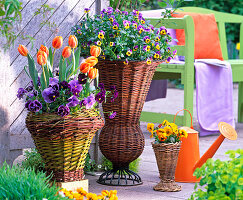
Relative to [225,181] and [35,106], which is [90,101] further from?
[225,181]

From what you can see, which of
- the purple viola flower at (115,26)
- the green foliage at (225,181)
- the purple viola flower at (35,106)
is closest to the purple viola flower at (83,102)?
the purple viola flower at (35,106)

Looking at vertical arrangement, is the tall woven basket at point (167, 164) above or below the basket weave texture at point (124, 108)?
below

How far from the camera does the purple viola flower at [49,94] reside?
225cm

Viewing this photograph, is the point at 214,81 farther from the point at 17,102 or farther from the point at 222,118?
the point at 17,102

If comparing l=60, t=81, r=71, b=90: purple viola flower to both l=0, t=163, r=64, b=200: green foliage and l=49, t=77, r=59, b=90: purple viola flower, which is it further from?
l=0, t=163, r=64, b=200: green foliage

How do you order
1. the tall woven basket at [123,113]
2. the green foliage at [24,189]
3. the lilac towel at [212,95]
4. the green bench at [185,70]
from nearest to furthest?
the green foliage at [24,189], the tall woven basket at [123,113], the green bench at [185,70], the lilac towel at [212,95]

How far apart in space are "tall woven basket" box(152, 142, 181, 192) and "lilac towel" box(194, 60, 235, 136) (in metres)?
1.67

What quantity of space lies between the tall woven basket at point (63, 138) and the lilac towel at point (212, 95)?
211 cm

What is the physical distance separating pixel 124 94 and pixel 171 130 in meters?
0.33

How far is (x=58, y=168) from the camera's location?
2400 millimetres

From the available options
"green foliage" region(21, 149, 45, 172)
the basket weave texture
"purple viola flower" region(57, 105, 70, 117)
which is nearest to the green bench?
the basket weave texture

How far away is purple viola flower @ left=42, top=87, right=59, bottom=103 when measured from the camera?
2.25m

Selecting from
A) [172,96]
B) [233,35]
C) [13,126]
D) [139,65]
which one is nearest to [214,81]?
[139,65]

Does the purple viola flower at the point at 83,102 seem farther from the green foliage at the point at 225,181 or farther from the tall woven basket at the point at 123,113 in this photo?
the green foliage at the point at 225,181
